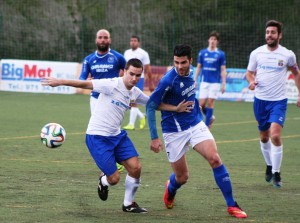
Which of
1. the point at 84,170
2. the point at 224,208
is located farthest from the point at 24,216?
the point at 84,170

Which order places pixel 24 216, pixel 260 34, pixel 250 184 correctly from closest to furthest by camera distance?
pixel 24 216 < pixel 250 184 < pixel 260 34

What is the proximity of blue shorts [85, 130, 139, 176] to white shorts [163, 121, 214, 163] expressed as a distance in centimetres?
44

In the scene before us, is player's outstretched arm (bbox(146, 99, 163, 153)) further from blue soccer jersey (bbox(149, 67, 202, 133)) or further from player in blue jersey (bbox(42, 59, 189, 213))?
player in blue jersey (bbox(42, 59, 189, 213))

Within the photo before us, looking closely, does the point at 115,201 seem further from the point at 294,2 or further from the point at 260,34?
the point at 294,2

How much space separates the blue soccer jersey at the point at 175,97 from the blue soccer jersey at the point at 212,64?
1139 centimetres

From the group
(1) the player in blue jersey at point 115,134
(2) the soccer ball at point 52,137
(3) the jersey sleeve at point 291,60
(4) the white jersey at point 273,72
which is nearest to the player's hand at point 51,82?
(1) the player in blue jersey at point 115,134

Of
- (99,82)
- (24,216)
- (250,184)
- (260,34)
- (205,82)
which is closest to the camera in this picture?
(24,216)

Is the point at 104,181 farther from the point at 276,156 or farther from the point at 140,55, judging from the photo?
the point at 140,55

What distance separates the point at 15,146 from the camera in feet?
52.3

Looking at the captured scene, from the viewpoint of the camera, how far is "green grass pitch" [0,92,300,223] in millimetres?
9445

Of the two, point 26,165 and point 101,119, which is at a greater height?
point 101,119

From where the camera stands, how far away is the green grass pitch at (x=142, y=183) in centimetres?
945

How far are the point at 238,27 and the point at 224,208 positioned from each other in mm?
26397

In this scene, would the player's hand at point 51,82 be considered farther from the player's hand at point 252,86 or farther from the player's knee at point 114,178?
the player's hand at point 252,86
